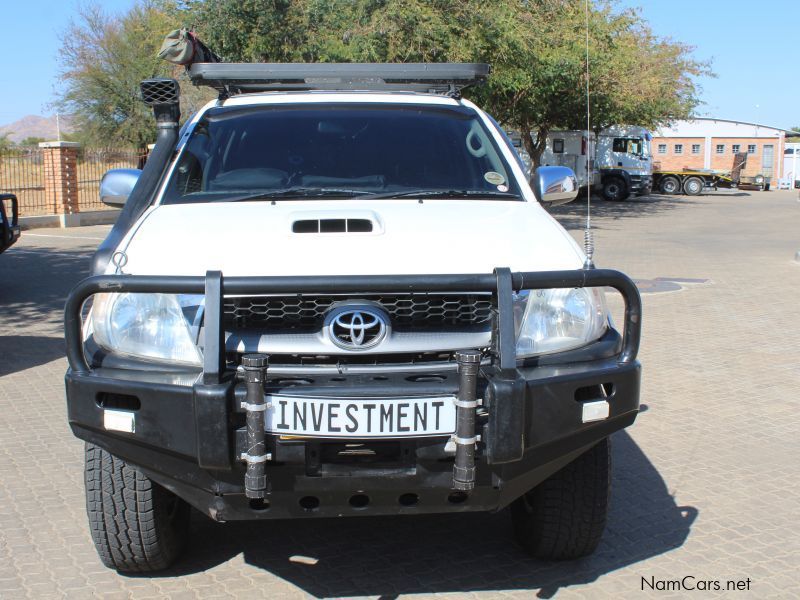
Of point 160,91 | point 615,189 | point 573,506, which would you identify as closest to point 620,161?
point 615,189

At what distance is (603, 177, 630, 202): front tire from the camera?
1510 inches

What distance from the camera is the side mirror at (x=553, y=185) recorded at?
14.0 feet

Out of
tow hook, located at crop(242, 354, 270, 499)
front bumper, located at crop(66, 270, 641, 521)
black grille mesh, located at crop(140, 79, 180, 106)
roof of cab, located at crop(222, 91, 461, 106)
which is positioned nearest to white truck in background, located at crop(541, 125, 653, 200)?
roof of cab, located at crop(222, 91, 461, 106)

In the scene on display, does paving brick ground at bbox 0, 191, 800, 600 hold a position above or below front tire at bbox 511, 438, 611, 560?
below

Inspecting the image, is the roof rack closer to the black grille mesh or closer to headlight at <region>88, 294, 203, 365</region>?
the black grille mesh

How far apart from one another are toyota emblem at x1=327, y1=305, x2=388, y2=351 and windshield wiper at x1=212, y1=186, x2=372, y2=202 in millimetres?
1033

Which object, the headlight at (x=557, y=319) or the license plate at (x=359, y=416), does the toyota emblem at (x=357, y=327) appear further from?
the headlight at (x=557, y=319)

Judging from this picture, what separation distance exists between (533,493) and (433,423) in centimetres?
98

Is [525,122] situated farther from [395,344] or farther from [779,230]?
[395,344]

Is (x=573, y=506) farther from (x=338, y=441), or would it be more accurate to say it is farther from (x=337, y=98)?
(x=337, y=98)

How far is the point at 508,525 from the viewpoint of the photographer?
4.10 meters

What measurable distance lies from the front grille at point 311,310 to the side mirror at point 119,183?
1584 mm

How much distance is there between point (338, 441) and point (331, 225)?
89 centimetres

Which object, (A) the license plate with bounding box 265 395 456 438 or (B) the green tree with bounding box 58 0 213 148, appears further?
(B) the green tree with bounding box 58 0 213 148
